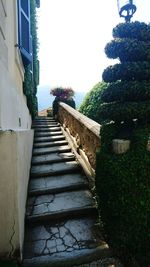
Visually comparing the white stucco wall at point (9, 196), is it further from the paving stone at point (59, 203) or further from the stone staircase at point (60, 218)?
the paving stone at point (59, 203)

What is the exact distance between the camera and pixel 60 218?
402cm

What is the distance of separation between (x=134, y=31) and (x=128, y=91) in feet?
2.82

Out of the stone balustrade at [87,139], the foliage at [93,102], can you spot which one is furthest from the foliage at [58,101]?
the stone balustrade at [87,139]

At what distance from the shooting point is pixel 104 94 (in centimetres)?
372

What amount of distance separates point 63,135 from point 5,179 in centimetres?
538

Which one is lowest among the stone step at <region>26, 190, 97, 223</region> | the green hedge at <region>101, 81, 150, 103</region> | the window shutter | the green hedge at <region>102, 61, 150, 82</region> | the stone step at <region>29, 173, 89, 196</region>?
the stone step at <region>26, 190, 97, 223</region>

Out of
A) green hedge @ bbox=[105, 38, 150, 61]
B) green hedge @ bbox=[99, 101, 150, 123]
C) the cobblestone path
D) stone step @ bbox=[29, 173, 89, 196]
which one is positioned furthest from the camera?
stone step @ bbox=[29, 173, 89, 196]

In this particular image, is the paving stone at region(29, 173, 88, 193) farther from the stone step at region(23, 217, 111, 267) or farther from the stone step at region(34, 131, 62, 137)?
the stone step at region(34, 131, 62, 137)

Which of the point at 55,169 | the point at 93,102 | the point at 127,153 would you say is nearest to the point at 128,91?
the point at 127,153

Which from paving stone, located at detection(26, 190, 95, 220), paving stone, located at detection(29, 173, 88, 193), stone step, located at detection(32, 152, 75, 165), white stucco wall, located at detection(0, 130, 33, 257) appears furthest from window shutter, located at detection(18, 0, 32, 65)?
white stucco wall, located at detection(0, 130, 33, 257)

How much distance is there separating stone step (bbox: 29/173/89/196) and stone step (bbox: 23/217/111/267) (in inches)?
32.8

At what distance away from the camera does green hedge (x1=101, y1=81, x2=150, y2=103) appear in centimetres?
352

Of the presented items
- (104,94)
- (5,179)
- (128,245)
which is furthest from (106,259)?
(104,94)

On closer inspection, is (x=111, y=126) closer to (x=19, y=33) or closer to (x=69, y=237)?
(x=69, y=237)
